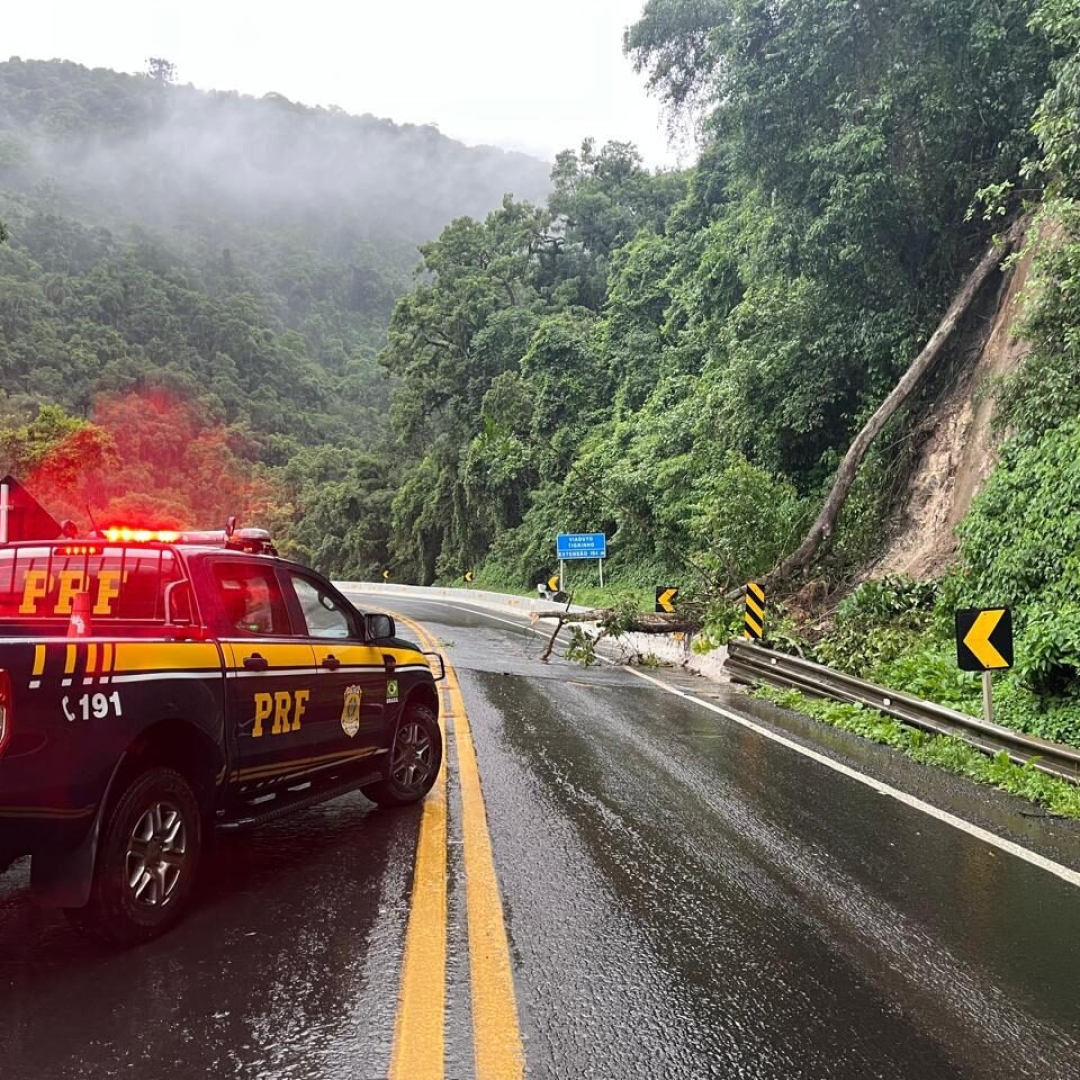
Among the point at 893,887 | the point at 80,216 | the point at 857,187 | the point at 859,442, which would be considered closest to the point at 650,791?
the point at 893,887

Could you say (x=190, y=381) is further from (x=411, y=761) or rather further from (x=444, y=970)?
→ (x=444, y=970)

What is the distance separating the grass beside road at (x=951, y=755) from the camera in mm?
6504

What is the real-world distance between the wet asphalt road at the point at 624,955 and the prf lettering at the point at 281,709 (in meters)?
0.77

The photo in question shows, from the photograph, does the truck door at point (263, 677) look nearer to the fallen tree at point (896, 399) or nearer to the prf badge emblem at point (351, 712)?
the prf badge emblem at point (351, 712)

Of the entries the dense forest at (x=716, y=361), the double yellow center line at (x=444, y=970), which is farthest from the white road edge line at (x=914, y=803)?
the double yellow center line at (x=444, y=970)

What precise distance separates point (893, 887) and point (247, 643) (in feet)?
12.0

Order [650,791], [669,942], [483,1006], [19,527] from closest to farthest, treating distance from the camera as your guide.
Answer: [483,1006], [669,942], [650,791], [19,527]

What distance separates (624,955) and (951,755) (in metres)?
5.28

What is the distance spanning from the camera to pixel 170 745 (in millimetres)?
3938

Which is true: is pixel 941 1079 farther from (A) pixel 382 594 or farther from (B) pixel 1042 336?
(A) pixel 382 594

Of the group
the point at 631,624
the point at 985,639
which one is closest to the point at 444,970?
the point at 985,639

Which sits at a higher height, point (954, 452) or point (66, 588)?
point (954, 452)

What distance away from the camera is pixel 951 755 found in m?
7.75

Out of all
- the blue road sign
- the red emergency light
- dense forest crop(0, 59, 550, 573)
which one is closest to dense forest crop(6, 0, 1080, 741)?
dense forest crop(0, 59, 550, 573)
